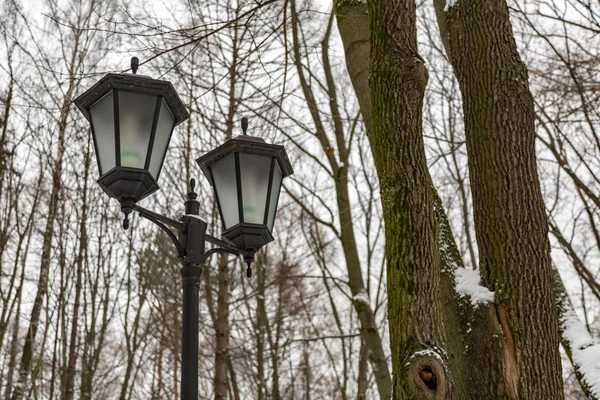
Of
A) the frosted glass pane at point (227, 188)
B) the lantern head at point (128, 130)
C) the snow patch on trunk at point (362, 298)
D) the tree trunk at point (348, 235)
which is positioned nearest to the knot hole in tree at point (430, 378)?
the frosted glass pane at point (227, 188)

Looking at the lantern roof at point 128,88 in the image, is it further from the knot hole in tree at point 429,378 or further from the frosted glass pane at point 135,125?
the knot hole in tree at point 429,378

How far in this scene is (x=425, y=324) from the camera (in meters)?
2.78

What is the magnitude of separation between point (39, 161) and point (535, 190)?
7.20 metres

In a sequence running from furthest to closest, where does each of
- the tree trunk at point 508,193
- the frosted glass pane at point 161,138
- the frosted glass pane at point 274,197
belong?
1. the tree trunk at point 508,193
2. the frosted glass pane at point 274,197
3. the frosted glass pane at point 161,138

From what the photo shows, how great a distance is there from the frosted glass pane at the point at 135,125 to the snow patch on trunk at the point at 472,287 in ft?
6.59

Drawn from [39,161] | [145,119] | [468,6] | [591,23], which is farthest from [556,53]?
[39,161]

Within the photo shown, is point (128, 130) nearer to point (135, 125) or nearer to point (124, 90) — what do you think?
point (135, 125)

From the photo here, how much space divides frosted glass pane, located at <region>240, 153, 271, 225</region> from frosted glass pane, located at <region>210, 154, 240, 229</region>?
0.16 ft

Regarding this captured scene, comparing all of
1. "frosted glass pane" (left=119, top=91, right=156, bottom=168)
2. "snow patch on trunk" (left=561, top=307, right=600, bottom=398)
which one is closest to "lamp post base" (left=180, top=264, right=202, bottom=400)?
"frosted glass pane" (left=119, top=91, right=156, bottom=168)

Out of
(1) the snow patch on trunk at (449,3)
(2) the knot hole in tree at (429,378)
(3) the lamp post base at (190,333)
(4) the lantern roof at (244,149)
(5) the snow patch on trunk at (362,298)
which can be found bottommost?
(2) the knot hole in tree at (429,378)

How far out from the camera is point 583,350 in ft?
13.6

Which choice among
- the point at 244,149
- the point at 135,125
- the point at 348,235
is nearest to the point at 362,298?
the point at 348,235

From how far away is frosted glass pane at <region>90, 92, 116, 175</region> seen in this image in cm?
261

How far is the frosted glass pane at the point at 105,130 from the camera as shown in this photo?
8.57 ft
